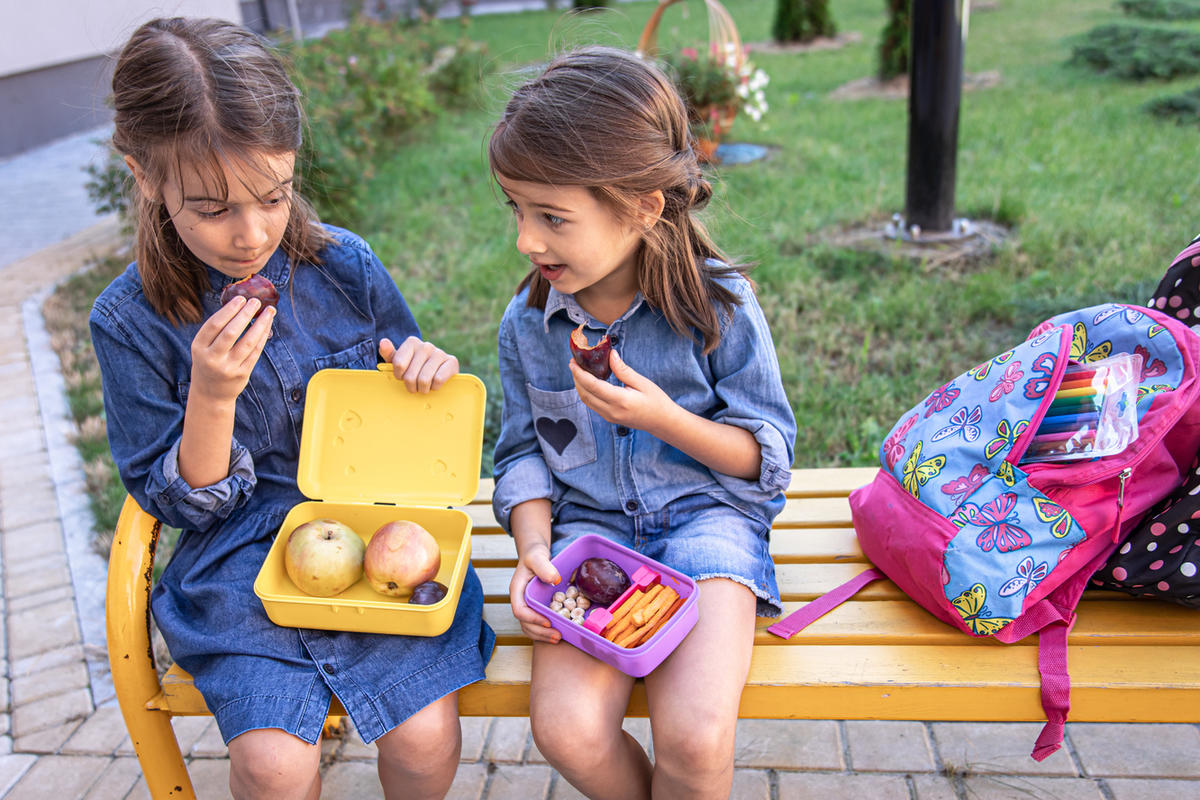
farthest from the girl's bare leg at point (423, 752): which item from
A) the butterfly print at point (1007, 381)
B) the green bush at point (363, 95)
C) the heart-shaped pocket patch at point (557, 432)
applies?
the green bush at point (363, 95)

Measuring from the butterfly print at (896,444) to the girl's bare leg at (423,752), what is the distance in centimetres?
103

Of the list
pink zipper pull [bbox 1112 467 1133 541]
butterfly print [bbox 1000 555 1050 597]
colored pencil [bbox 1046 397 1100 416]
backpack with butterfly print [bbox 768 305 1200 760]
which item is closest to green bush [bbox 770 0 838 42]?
backpack with butterfly print [bbox 768 305 1200 760]

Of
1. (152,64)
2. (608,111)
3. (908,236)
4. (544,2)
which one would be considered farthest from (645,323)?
(544,2)

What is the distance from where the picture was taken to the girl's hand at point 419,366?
1.97m

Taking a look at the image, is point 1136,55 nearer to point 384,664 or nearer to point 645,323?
point 645,323

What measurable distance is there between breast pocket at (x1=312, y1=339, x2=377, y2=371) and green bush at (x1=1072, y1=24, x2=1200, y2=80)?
7.80 meters

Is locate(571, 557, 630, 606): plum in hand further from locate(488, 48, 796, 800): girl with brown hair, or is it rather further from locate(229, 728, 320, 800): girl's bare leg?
locate(229, 728, 320, 800): girl's bare leg

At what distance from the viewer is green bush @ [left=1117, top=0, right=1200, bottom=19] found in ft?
29.0

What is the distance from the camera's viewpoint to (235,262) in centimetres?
188

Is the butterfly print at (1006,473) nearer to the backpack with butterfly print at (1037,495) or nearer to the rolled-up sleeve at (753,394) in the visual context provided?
the backpack with butterfly print at (1037,495)

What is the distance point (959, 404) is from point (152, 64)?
173 centimetres

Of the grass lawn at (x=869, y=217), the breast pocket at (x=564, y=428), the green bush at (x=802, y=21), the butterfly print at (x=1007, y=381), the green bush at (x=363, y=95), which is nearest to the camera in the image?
the butterfly print at (x=1007, y=381)

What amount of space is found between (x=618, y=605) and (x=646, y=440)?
44cm

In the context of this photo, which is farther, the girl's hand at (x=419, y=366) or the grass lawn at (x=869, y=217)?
the grass lawn at (x=869, y=217)
